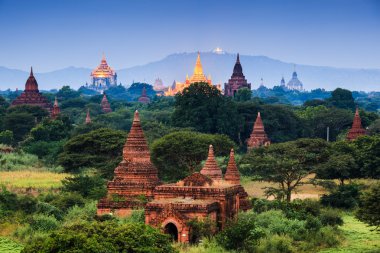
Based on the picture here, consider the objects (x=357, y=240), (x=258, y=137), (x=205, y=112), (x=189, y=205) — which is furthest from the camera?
(x=205, y=112)

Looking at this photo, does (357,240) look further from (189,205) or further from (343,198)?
(343,198)

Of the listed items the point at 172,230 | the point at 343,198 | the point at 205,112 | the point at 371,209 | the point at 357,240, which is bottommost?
A: the point at 357,240

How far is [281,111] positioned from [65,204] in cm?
5538

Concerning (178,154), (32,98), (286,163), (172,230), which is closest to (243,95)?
(32,98)

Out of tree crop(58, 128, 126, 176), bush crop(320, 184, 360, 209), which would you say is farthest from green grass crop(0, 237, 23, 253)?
tree crop(58, 128, 126, 176)

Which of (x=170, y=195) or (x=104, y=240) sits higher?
(x=170, y=195)

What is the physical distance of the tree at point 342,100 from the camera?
128 metres

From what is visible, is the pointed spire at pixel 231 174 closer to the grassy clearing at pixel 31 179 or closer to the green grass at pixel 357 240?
the green grass at pixel 357 240

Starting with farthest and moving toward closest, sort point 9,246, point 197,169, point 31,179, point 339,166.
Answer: point 197,169, point 31,179, point 339,166, point 9,246

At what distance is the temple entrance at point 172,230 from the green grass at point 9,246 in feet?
16.8

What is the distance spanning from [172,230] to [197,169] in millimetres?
20310

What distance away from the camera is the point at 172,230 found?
112 ft

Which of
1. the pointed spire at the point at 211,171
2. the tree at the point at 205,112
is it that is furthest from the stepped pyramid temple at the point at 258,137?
the pointed spire at the point at 211,171

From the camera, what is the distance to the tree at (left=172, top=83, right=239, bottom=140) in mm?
85188
